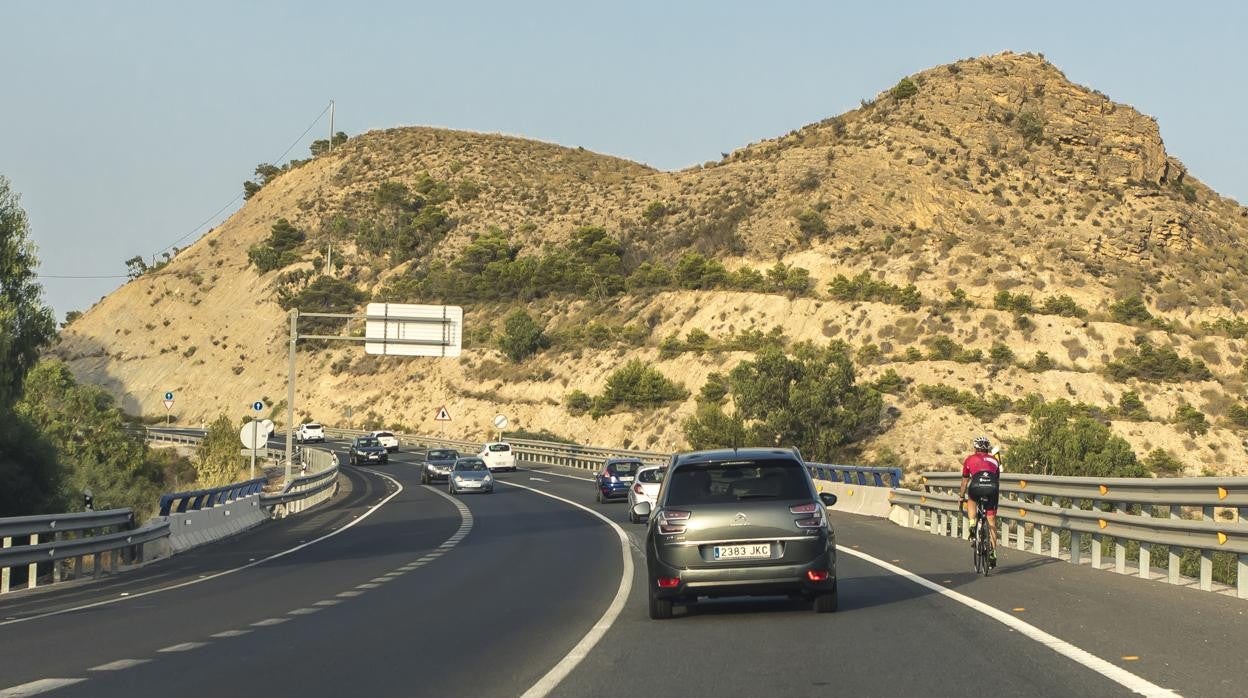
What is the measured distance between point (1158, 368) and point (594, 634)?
220 feet

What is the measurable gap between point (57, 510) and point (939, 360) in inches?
1976

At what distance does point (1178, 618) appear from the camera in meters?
13.0

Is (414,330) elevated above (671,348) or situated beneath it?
situated beneath

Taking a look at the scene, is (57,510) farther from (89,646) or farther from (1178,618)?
(1178,618)

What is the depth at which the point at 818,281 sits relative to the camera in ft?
293

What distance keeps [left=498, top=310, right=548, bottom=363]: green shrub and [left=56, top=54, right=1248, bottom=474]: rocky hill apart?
1657mm

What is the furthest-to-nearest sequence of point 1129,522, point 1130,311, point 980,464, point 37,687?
point 1130,311 → point 980,464 → point 1129,522 → point 37,687

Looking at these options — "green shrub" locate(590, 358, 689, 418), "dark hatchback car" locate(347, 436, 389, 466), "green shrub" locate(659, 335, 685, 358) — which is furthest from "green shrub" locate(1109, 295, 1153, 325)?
"dark hatchback car" locate(347, 436, 389, 466)

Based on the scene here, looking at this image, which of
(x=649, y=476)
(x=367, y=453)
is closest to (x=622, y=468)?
(x=649, y=476)

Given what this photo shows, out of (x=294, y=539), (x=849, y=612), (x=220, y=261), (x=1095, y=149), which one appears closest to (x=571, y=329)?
(x=1095, y=149)

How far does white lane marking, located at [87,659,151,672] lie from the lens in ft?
37.2

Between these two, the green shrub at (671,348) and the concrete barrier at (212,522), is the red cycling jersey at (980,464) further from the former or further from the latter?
the green shrub at (671,348)

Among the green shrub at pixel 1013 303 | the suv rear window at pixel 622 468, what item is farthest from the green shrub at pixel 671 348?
the suv rear window at pixel 622 468

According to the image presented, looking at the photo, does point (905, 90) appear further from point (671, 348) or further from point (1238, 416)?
point (1238, 416)
